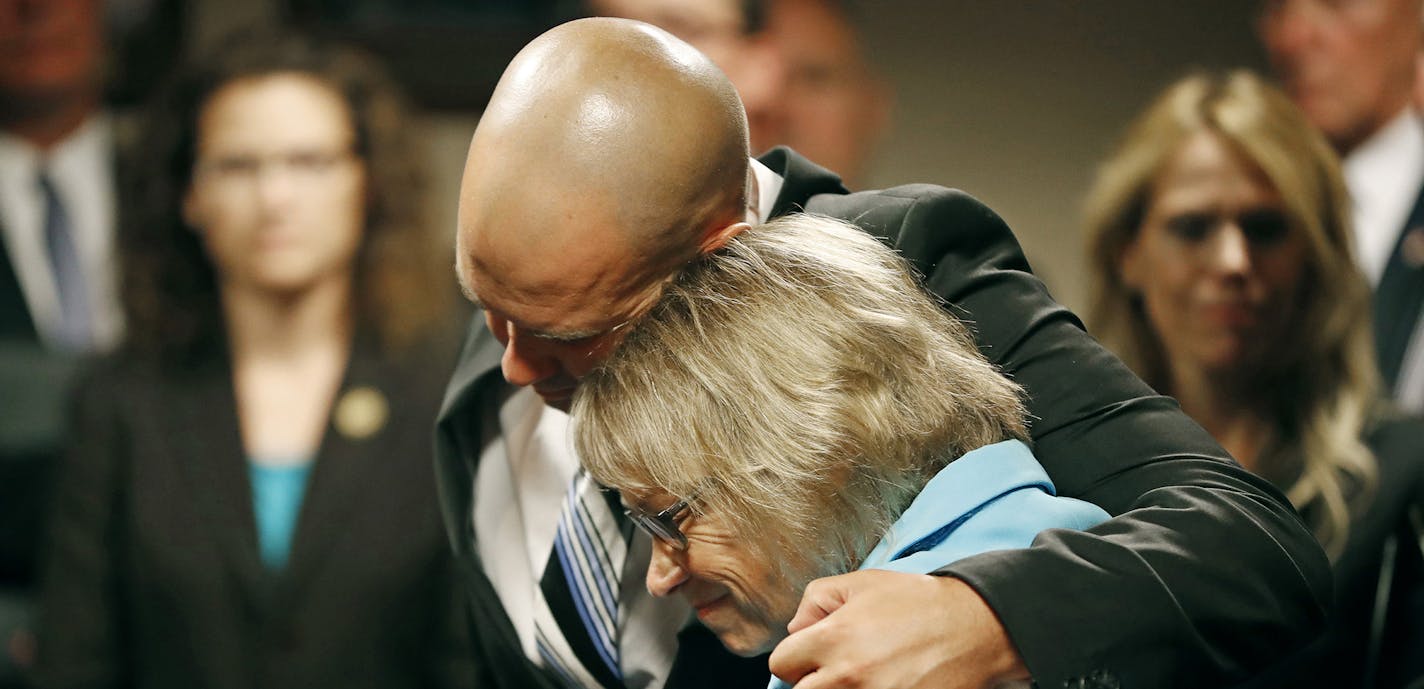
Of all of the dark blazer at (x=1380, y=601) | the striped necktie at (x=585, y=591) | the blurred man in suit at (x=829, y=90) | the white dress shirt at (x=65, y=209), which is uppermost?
the striped necktie at (x=585, y=591)

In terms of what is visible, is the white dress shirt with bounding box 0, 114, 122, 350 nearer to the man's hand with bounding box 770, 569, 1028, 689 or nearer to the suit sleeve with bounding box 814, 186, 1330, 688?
the suit sleeve with bounding box 814, 186, 1330, 688

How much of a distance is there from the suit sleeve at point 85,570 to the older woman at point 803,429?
184cm

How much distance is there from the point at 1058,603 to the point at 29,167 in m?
3.40

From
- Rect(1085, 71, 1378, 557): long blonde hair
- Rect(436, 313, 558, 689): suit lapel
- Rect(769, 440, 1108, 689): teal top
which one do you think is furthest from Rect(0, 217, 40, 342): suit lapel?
Rect(769, 440, 1108, 689): teal top

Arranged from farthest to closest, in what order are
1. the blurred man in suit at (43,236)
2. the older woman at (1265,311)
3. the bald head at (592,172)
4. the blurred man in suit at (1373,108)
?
the blurred man in suit at (43,236) < the blurred man in suit at (1373,108) < the older woman at (1265,311) < the bald head at (592,172)

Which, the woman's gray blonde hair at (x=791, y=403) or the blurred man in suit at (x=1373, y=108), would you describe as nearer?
the woman's gray blonde hair at (x=791, y=403)

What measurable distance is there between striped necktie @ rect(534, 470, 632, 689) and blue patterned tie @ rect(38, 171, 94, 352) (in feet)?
7.94

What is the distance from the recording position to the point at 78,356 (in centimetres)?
362

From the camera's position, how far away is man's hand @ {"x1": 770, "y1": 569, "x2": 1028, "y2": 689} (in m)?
1.12

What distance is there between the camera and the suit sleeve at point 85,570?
2879mm

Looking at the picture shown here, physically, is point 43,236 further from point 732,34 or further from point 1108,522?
point 1108,522

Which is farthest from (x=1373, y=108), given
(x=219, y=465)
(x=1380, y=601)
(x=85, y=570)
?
(x=85, y=570)

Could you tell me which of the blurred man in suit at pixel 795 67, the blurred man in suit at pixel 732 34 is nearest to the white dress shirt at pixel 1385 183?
the blurred man in suit at pixel 795 67

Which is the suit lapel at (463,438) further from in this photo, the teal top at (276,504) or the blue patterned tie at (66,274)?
the blue patterned tie at (66,274)
